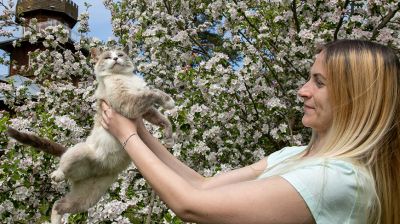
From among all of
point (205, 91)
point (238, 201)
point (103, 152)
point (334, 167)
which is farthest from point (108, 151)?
point (205, 91)

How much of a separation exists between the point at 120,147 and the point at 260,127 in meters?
3.32

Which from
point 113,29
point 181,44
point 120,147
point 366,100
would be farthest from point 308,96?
point 113,29

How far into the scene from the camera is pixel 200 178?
8.25 ft

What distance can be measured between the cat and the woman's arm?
162mm

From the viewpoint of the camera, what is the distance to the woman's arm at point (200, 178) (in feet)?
7.70

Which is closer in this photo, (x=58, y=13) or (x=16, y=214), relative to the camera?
(x=16, y=214)

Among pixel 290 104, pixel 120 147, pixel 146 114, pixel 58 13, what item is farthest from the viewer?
pixel 58 13

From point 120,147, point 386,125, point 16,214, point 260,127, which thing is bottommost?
Answer: point 16,214

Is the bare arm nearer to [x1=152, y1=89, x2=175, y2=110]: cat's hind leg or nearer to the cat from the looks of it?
the cat

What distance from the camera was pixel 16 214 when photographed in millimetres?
4980

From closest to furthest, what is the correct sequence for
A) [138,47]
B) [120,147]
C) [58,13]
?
[120,147], [138,47], [58,13]

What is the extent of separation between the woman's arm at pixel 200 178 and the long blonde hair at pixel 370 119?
21.7 inches

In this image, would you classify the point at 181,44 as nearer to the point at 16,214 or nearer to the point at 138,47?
the point at 138,47

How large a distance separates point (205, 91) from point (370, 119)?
370cm
